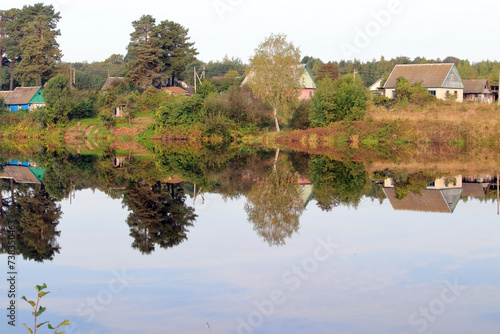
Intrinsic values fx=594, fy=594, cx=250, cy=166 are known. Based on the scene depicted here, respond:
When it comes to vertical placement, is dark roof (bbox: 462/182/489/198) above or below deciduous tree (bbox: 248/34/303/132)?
below

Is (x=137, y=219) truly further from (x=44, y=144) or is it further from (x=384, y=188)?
(x=44, y=144)

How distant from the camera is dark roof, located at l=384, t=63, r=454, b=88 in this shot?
176 ft

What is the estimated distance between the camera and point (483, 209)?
14.5 m

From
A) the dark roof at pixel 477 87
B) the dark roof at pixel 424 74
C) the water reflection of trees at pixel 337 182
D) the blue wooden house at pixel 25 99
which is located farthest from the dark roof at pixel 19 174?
the dark roof at pixel 477 87

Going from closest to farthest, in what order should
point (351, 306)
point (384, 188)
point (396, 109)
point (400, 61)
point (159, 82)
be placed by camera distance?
point (351, 306)
point (384, 188)
point (396, 109)
point (159, 82)
point (400, 61)

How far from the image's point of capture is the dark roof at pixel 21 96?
5594 cm

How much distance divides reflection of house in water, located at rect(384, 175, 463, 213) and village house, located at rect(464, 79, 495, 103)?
47.1m

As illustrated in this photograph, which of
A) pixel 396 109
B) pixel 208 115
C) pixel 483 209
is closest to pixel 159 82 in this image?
pixel 208 115

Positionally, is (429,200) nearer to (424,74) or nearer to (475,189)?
(475,189)

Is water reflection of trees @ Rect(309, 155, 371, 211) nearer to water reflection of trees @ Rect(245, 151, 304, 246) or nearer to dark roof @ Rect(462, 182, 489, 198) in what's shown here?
water reflection of trees @ Rect(245, 151, 304, 246)

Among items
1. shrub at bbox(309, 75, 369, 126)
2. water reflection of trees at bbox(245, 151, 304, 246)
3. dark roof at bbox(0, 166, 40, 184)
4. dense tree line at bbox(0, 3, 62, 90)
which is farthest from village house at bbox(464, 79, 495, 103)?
dark roof at bbox(0, 166, 40, 184)

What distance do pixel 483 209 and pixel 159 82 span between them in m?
44.7

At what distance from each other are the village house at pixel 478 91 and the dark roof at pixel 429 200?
48674mm

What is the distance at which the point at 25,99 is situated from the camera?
55938mm
